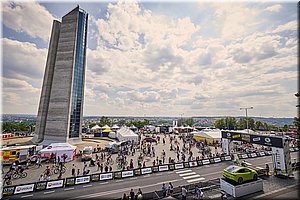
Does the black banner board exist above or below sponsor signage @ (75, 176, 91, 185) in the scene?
above

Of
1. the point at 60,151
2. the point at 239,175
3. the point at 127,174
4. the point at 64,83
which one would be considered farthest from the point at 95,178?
the point at 64,83

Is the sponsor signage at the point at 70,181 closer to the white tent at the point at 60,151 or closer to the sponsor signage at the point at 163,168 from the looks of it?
the white tent at the point at 60,151

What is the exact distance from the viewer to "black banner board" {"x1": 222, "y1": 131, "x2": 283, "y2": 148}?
17.0m

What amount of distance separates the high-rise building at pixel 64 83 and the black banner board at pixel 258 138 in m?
34.5

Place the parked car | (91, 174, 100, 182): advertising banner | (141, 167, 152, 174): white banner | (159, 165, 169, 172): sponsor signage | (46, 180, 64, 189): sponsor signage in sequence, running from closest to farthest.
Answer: the parked car
(46, 180, 64, 189): sponsor signage
(91, 174, 100, 182): advertising banner
(141, 167, 152, 174): white banner
(159, 165, 169, 172): sponsor signage

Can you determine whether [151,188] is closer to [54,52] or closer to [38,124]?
[38,124]

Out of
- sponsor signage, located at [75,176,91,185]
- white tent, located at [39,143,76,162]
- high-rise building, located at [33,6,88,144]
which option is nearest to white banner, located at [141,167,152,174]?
sponsor signage, located at [75,176,91,185]

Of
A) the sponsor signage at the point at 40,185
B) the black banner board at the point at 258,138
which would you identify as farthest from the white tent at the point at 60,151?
the black banner board at the point at 258,138

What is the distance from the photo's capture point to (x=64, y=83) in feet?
125

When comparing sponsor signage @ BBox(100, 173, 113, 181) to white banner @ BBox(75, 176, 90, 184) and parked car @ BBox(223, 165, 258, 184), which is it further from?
parked car @ BBox(223, 165, 258, 184)

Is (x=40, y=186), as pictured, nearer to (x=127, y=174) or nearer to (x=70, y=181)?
(x=70, y=181)

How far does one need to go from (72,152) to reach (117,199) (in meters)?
14.7

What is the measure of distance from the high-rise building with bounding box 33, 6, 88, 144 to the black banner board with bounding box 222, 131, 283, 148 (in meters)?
34.5

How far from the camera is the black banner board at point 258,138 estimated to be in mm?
17002
